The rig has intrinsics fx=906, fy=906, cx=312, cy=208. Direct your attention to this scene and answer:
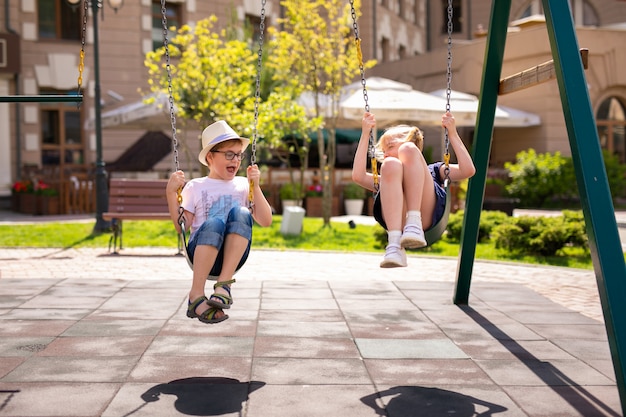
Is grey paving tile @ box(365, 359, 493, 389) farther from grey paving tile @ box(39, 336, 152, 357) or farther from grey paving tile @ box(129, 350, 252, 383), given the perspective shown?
grey paving tile @ box(39, 336, 152, 357)

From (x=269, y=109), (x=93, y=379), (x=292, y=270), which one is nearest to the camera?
(x=93, y=379)

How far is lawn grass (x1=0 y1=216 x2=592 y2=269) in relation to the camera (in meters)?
12.7

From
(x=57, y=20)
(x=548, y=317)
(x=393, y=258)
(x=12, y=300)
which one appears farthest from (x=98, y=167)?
(x=393, y=258)

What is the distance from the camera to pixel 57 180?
68.3ft

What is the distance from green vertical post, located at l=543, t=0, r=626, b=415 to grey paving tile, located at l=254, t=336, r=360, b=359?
178 cm

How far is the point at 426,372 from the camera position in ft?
17.5

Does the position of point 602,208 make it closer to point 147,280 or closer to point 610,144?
point 147,280

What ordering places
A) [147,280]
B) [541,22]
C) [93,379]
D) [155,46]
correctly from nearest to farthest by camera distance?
[93,379] < [147,280] < [155,46] < [541,22]

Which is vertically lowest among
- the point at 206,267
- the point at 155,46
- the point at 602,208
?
the point at 206,267

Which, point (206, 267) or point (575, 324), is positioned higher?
point (206, 267)

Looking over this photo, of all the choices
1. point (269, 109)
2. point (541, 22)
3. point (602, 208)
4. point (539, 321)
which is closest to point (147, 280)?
point (539, 321)

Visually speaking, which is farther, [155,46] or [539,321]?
[155,46]

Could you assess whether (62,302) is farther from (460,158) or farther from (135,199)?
(135,199)

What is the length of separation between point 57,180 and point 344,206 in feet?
21.7
